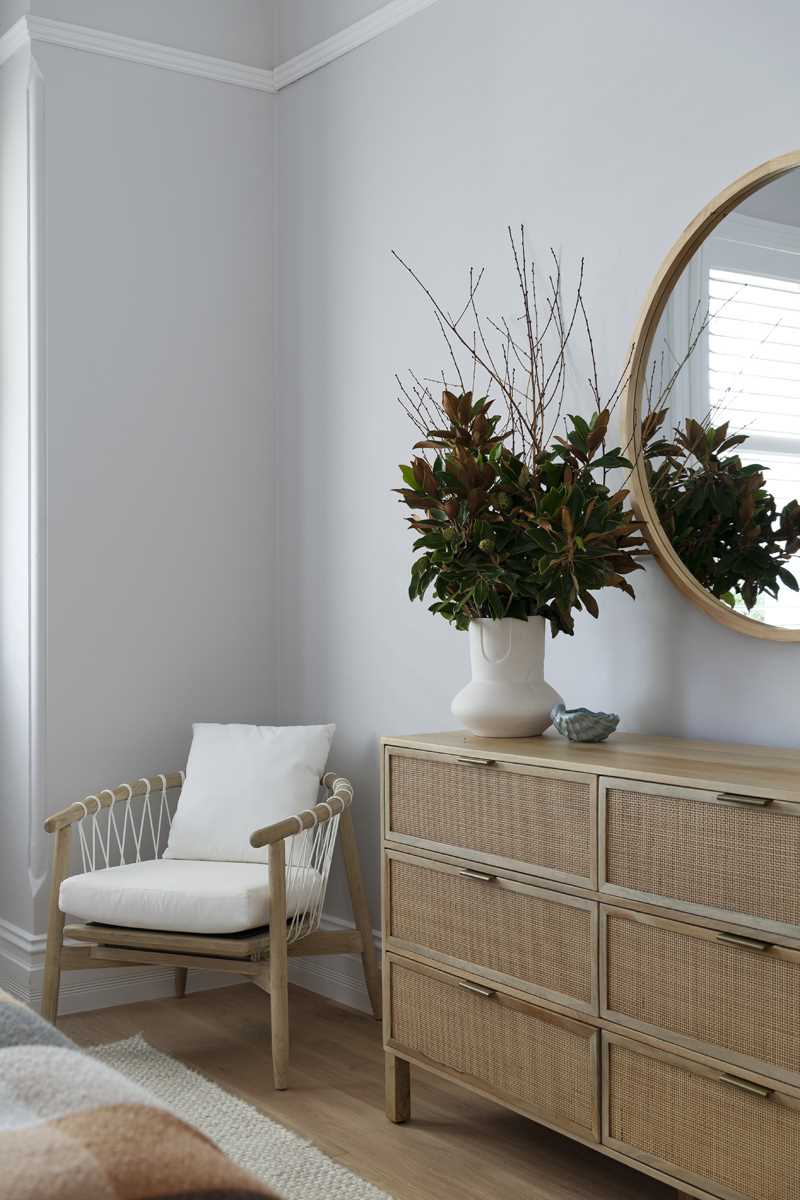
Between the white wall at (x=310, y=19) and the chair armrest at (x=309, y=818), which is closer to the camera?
the chair armrest at (x=309, y=818)

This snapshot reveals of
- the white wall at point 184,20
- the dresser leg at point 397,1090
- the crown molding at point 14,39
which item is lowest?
the dresser leg at point 397,1090

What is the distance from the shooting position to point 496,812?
7.68 feet

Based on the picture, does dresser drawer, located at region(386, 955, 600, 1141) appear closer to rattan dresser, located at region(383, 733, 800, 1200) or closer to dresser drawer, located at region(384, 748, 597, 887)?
rattan dresser, located at region(383, 733, 800, 1200)

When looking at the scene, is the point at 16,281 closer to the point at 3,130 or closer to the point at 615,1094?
the point at 3,130

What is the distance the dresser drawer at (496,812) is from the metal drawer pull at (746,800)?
0.27 metres

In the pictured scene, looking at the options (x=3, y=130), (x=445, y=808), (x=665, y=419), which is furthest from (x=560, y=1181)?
(x=3, y=130)

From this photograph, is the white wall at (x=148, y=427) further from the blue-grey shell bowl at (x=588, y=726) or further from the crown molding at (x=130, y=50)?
the blue-grey shell bowl at (x=588, y=726)

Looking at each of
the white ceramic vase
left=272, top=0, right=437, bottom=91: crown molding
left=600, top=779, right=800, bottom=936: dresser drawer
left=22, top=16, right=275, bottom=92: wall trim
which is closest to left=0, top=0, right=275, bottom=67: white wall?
left=22, top=16, right=275, bottom=92: wall trim

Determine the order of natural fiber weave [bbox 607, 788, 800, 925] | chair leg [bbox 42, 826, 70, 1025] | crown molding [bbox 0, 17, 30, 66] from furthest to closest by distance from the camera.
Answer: crown molding [bbox 0, 17, 30, 66], chair leg [bbox 42, 826, 70, 1025], natural fiber weave [bbox 607, 788, 800, 925]

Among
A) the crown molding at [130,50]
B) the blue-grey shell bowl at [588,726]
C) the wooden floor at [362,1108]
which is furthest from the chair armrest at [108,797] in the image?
the crown molding at [130,50]

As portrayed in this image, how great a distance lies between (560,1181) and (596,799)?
769 millimetres

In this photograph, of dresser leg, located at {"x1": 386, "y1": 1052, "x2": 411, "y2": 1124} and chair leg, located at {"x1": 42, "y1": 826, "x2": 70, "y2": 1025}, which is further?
chair leg, located at {"x1": 42, "y1": 826, "x2": 70, "y2": 1025}

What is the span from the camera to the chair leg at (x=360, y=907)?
318cm

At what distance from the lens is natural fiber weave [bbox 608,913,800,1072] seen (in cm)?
184
